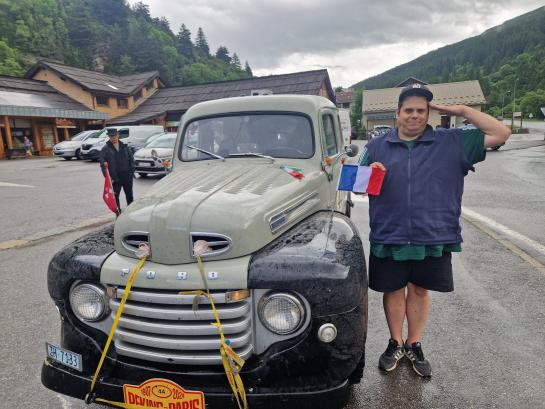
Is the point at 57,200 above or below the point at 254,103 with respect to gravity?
below

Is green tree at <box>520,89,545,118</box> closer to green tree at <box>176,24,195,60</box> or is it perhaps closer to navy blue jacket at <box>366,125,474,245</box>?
green tree at <box>176,24,195,60</box>

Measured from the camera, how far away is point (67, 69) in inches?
1421

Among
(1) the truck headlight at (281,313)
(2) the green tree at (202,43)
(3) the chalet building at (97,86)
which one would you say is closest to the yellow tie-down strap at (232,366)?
(1) the truck headlight at (281,313)

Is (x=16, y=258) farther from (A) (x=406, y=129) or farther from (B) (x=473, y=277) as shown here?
(B) (x=473, y=277)

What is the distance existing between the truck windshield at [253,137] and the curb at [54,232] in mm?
4396

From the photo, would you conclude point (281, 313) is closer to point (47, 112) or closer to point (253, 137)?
point (253, 137)

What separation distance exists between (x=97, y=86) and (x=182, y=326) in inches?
1523

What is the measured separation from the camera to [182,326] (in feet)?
6.93

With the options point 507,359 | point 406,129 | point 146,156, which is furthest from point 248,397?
point 146,156

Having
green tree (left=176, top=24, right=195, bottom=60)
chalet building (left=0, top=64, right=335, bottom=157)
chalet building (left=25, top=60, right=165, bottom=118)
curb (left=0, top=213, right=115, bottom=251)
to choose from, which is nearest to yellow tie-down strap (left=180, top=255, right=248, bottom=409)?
curb (left=0, top=213, right=115, bottom=251)

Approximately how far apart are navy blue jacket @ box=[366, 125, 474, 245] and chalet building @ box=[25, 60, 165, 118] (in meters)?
37.0

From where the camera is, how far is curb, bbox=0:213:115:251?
21.6 feet

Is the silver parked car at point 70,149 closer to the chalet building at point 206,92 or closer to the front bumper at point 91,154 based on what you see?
the front bumper at point 91,154

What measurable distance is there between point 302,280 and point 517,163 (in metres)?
18.4
